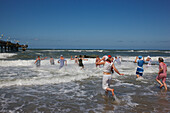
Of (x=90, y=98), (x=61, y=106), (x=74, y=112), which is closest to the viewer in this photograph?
(x=74, y=112)

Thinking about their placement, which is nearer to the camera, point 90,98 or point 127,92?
point 90,98

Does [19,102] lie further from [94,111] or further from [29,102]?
[94,111]

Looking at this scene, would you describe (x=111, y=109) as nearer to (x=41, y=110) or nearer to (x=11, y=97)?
(x=41, y=110)

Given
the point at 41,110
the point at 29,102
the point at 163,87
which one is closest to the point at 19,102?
Answer: the point at 29,102

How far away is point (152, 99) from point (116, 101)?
1665 millimetres

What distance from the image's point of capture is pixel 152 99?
655 cm

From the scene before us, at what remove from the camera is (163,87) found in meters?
8.67

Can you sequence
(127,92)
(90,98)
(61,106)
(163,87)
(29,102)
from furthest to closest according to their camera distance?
(163,87), (127,92), (90,98), (29,102), (61,106)

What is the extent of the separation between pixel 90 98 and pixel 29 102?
8.51 ft

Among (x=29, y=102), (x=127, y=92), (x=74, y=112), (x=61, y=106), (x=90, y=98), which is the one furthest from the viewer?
(x=127, y=92)

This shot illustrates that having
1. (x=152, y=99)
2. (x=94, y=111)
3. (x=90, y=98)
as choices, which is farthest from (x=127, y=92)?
(x=94, y=111)

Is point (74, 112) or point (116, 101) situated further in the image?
point (116, 101)

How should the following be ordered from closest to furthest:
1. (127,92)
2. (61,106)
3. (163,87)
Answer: (61,106), (127,92), (163,87)

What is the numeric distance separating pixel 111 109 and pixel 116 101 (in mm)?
917
